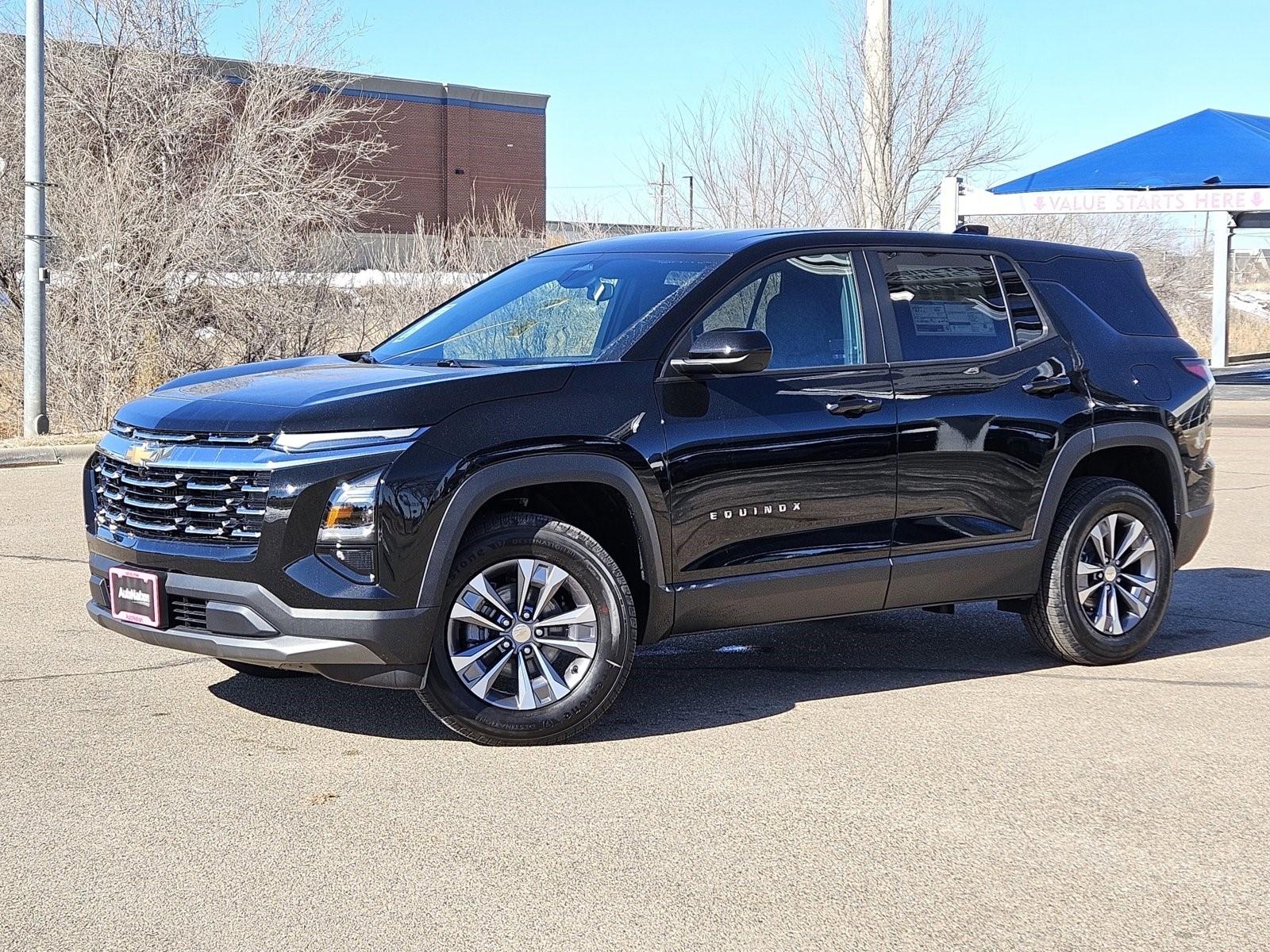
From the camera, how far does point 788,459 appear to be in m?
5.98

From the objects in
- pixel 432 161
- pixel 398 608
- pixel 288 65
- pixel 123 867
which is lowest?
pixel 123 867

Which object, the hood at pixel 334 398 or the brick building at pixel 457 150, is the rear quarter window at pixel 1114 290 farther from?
the brick building at pixel 457 150

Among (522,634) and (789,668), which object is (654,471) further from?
(789,668)

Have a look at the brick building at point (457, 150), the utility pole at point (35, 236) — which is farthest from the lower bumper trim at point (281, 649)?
the brick building at point (457, 150)

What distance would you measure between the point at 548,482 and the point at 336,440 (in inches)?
30.9

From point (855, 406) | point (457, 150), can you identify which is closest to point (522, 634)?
point (855, 406)

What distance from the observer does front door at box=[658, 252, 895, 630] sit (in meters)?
5.80

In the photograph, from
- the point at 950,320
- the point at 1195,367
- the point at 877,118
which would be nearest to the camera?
the point at 950,320

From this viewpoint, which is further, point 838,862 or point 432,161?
point 432,161

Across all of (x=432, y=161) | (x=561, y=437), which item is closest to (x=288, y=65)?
(x=561, y=437)

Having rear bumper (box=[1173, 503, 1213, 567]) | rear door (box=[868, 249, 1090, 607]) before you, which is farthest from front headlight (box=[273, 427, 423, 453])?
rear bumper (box=[1173, 503, 1213, 567])

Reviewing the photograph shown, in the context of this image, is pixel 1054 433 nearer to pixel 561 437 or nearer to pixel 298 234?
pixel 561 437

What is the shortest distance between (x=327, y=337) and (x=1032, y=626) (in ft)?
55.5

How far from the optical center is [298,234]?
842 inches
